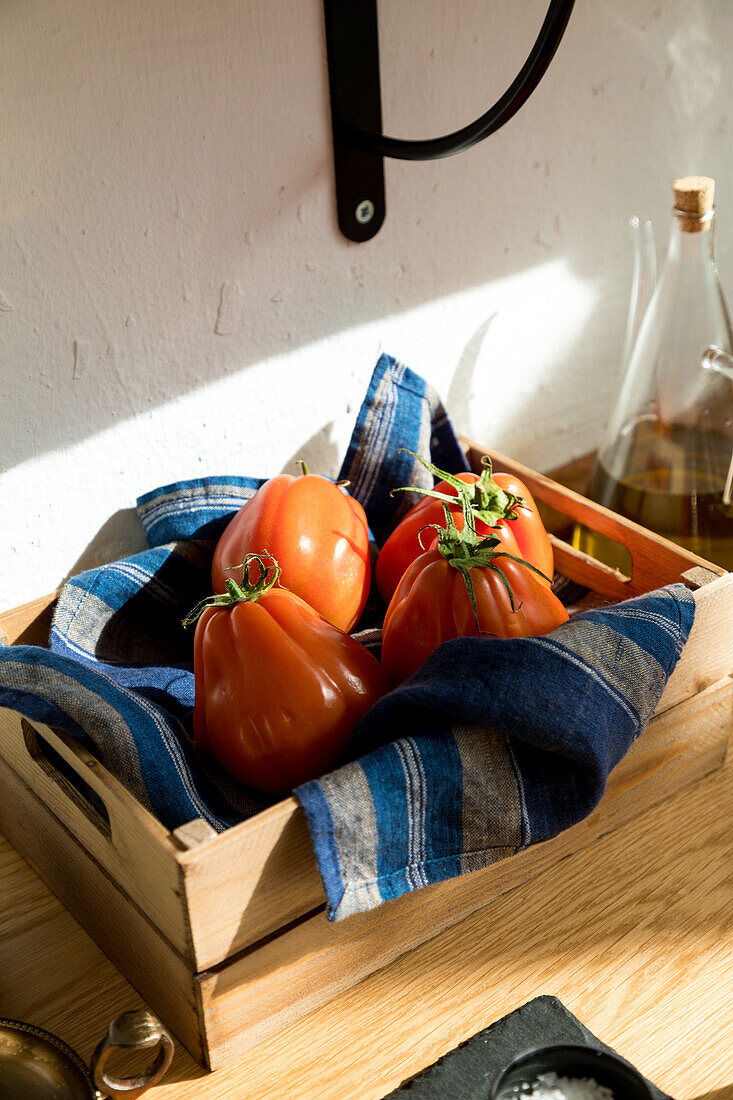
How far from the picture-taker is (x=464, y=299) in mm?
822

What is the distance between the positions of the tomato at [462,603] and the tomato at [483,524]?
0.14 feet

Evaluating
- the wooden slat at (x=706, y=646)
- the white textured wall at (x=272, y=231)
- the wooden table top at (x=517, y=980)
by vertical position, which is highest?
the white textured wall at (x=272, y=231)

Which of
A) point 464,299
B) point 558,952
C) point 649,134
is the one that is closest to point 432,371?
point 464,299

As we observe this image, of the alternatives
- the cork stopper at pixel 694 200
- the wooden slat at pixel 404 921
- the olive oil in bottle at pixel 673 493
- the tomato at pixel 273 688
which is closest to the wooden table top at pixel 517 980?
the wooden slat at pixel 404 921

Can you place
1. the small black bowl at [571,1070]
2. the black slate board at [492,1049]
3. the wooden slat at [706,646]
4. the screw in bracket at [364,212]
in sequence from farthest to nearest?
1. the screw in bracket at [364,212]
2. the wooden slat at [706,646]
3. the black slate board at [492,1049]
4. the small black bowl at [571,1070]

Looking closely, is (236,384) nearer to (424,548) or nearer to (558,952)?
(424,548)

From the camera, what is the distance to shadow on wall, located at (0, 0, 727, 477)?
0.59 meters

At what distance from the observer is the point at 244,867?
1.50 feet

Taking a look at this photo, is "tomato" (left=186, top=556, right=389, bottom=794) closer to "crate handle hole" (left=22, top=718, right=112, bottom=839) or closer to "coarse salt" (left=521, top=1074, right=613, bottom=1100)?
"crate handle hole" (left=22, top=718, right=112, bottom=839)

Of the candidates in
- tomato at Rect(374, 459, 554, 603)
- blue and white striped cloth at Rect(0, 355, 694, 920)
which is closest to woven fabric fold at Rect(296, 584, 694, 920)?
blue and white striped cloth at Rect(0, 355, 694, 920)

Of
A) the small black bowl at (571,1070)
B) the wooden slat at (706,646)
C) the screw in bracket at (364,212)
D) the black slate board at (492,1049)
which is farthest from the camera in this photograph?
the screw in bracket at (364,212)

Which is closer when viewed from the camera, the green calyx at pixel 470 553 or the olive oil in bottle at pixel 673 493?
the green calyx at pixel 470 553

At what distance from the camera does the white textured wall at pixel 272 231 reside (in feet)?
1.96

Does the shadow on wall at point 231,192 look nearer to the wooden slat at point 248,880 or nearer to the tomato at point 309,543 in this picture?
the tomato at point 309,543
